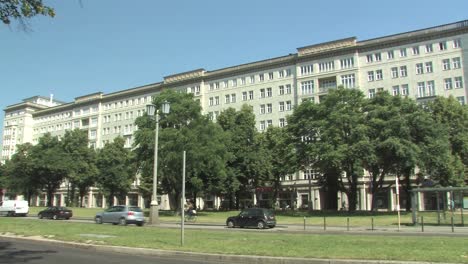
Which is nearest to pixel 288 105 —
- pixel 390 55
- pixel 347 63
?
pixel 347 63

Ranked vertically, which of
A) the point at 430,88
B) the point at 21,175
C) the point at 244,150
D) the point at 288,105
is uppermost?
the point at 288,105

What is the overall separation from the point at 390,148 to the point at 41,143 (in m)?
67.6

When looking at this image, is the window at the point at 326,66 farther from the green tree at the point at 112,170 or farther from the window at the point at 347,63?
the green tree at the point at 112,170

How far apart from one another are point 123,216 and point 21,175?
63537 mm

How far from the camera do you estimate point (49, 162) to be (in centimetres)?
8188

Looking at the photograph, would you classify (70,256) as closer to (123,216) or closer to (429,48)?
(123,216)

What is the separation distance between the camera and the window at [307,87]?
3221 inches

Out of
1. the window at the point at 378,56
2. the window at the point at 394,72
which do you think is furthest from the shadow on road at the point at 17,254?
the window at the point at 378,56

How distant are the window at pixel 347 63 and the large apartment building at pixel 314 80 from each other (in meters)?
0.17

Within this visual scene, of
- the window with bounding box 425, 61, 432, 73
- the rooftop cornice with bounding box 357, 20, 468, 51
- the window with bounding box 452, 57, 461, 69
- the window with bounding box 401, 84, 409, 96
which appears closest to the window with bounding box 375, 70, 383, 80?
the window with bounding box 401, 84, 409, 96

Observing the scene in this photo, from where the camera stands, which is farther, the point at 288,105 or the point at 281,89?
the point at 281,89

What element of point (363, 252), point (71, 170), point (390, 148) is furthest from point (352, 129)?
point (71, 170)

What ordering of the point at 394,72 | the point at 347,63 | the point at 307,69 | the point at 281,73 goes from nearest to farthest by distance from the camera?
the point at 394,72
the point at 347,63
the point at 307,69
the point at 281,73

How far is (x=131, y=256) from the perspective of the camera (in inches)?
564
